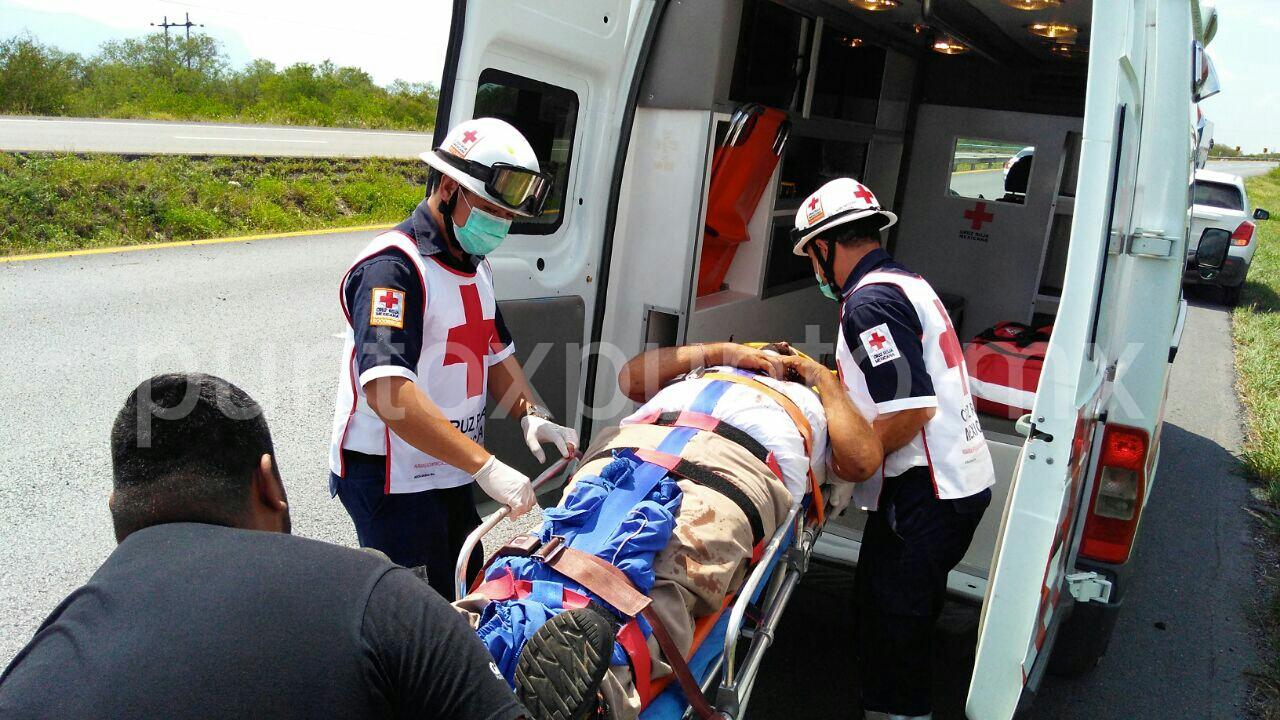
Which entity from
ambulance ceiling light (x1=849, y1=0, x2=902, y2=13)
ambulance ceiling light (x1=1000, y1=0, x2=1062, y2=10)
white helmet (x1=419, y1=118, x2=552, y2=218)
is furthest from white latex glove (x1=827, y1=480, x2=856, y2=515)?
ambulance ceiling light (x1=849, y1=0, x2=902, y2=13)

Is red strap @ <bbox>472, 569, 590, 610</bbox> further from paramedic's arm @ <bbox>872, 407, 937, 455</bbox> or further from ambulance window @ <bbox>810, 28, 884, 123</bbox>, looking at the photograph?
ambulance window @ <bbox>810, 28, 884, 123</bbox>

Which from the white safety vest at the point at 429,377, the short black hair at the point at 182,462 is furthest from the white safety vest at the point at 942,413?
the short black hair at the point at 182,462

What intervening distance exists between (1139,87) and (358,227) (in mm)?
12616

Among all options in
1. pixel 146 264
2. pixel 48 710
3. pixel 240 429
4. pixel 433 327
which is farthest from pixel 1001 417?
pixel 146 264

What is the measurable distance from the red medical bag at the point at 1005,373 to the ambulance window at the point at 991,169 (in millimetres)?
2002

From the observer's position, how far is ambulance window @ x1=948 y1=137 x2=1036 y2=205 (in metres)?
6.57

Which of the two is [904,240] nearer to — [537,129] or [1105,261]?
[537,129]

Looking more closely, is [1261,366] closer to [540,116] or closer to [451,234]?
[540,116]

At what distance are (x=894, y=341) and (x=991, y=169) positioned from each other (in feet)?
15.4

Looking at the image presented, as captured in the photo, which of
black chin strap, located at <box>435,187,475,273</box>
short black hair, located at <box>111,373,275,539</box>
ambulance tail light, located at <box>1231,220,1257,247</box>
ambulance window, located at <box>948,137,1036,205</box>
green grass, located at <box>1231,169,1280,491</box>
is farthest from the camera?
ambulance tail light, located at <box>1231,220,1257,247</box>

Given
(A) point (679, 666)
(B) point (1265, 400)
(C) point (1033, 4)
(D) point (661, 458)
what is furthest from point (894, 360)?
(B) point (1265, 400)

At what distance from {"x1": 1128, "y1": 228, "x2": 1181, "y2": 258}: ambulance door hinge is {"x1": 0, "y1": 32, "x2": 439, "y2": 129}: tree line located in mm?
24714

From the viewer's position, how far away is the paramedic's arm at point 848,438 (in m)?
2.71

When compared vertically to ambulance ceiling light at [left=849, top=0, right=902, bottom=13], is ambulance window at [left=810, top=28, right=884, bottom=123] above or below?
below
